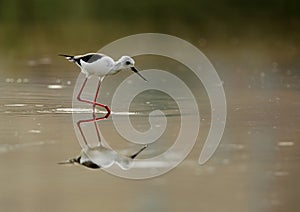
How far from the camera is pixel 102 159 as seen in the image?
511cm

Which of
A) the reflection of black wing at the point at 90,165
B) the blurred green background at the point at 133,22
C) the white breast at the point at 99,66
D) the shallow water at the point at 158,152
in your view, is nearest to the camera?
the shallow water at the point at 158,152

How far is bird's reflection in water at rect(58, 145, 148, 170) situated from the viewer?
4.99 metres

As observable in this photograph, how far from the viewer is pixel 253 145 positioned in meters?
5.50

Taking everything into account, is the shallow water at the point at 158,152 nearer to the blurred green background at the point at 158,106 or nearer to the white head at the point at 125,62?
the blurred green background at the point at 158,106

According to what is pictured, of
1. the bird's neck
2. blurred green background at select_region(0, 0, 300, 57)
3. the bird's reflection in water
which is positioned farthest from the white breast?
blurred green background at select_region(0, 0, 300, 57)

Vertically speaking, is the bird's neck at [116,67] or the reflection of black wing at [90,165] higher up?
the bird's neck at [116,67]

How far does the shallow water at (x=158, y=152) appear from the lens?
429cm

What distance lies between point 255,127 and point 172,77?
2475 mm

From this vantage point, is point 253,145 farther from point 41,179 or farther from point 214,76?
point 214,76

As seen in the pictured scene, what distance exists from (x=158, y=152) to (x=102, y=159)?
1.23 ft

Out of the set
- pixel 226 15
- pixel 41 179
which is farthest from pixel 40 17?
pixel 41 179

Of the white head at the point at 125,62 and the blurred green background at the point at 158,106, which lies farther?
the white head at the point at 125,62

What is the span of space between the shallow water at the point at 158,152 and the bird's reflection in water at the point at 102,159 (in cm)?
8

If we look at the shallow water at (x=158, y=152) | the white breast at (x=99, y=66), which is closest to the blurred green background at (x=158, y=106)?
the shallow water at (x=158, y=152)
